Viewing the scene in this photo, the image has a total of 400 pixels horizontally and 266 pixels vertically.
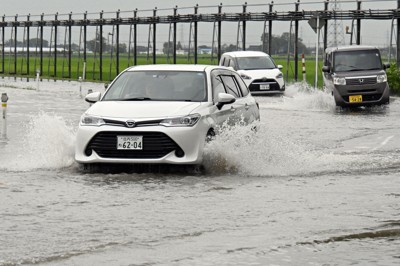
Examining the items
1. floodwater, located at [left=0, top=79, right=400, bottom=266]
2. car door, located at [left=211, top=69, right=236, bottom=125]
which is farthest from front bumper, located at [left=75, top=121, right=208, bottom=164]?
car door, located at [left=211, top=69, right=236, bottom=125]

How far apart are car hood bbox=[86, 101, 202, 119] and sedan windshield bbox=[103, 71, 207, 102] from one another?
1.22 feet

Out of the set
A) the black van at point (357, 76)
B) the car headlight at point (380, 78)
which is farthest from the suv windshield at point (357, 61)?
the car headlight at point (380, 78)

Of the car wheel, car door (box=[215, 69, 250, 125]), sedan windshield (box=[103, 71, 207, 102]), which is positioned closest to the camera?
the car wheel

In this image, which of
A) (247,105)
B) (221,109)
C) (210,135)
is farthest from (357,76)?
(210,135)

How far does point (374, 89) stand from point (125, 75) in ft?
56.9

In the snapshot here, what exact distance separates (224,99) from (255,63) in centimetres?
2534

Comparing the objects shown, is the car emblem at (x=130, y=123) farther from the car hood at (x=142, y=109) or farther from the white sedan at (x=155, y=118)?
the car hood at (x=142, y=109)

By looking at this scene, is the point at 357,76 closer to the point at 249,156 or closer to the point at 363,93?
the point at 363,93

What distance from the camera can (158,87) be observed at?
595 inches

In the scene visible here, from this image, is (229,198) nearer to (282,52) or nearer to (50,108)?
(50,108)

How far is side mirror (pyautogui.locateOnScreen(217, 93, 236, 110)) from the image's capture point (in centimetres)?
1473

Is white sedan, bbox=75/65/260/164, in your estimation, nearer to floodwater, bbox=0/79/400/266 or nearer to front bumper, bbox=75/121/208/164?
front bumper, bbox=75/121/208/164

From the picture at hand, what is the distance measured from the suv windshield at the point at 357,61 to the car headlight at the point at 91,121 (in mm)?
19256

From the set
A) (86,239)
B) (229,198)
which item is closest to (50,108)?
(229,198)
